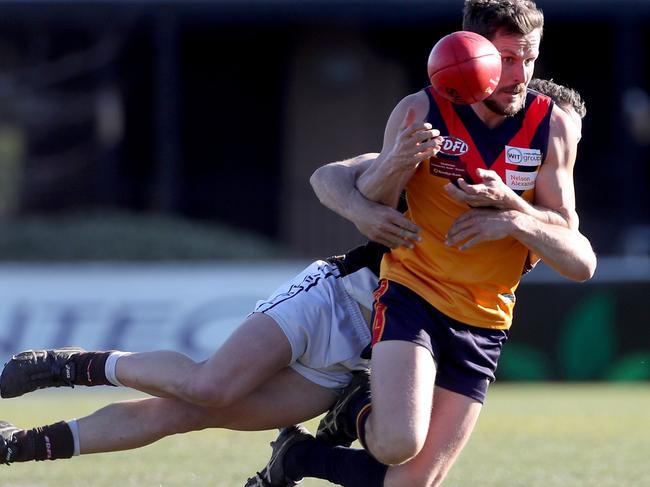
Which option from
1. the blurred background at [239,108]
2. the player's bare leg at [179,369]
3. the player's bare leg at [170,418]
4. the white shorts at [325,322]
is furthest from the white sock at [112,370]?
the blurred background at [239,108]

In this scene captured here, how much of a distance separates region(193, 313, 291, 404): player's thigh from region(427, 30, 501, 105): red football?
133cm

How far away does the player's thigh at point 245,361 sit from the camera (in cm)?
554

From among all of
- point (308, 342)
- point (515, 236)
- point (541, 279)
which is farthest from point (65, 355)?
point (541, 279)

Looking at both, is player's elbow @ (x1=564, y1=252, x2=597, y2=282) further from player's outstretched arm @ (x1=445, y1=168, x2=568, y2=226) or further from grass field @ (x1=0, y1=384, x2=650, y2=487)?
grass field @ (x1=0, y1=384, x2=650, y2=487)

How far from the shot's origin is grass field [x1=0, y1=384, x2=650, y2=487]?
22.2 feet

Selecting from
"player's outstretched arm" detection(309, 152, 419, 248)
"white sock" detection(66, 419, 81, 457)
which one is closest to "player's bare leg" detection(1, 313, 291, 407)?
"white sock" detection(66, 419, 81, 457)

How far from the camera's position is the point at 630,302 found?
13.3 metres

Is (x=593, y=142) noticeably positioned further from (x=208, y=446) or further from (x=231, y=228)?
(x=208, y=446)

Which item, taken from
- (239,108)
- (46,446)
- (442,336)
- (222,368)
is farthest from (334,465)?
(239,108)

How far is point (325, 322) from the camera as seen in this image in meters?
5.84

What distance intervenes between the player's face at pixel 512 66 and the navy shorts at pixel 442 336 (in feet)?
2.93

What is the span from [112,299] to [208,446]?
4.76 meters

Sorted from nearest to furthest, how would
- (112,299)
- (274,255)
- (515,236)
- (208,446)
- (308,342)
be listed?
(515,236) < (308,342) < (208,446) < (112,299) < (274,255)

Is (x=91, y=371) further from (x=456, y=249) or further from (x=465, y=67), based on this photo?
(x=465, y=67)
